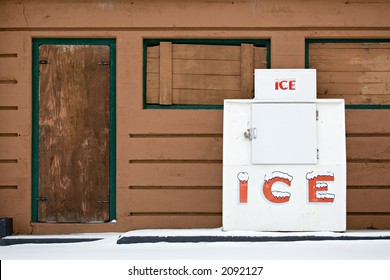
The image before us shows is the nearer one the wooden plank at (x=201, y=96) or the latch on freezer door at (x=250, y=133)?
the latch on freezer door at (x=250, y=133)

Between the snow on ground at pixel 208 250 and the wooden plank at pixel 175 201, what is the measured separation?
432mm

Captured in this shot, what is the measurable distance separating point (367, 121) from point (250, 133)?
1552 mm

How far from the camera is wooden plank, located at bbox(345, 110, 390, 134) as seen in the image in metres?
6.52

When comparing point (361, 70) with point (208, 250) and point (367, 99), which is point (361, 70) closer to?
point (367, 99)

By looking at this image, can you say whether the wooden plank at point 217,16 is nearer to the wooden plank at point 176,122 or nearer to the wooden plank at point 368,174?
the wooden plank at point 176,122

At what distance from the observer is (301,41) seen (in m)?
6.54

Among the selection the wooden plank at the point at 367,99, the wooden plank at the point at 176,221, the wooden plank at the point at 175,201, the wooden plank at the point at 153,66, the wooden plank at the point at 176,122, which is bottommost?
the wooden plank at the point at 176,221

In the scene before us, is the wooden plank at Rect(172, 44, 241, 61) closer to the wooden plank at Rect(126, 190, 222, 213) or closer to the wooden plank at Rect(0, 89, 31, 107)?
the wooden plank at Rect(126, 190, 222, 213)

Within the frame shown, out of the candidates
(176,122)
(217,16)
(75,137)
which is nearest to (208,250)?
(176,122)

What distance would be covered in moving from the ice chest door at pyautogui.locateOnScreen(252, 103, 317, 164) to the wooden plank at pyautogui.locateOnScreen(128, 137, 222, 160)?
0.80 m

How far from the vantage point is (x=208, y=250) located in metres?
5.42

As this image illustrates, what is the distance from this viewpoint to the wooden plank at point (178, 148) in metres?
6.55

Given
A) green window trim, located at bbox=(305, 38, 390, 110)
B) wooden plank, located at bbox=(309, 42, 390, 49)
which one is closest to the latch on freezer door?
green window trim, located at bbox=(305, 38, 390, 110)

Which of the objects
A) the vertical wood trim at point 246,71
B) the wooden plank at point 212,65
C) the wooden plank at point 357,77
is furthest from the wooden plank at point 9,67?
the wooden plank at point 357,77
